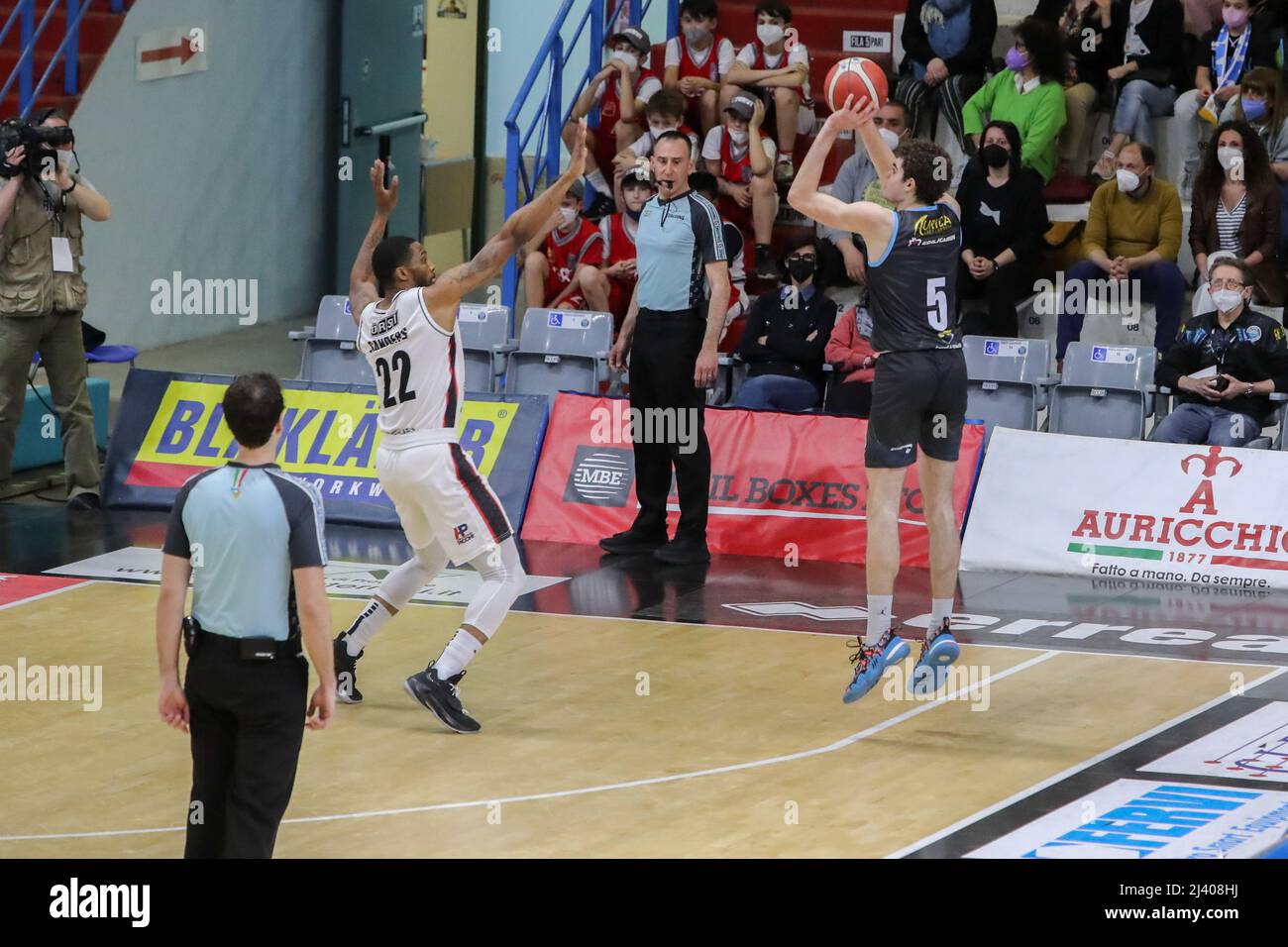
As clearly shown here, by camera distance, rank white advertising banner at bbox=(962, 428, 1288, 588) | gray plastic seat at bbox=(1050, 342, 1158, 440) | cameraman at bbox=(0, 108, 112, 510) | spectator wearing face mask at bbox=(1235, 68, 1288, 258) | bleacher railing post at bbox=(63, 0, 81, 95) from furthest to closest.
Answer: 1. bleacher railing post at bbox=(63, 0, 81, 95)
2. spectator wearing face mask at bbox=(1235, 68, 1288, 258)
3. gray plastic seat at bbox=(1050, 342, 1158, 440)
4. cameraman at bbox=(0, 108, 112, 510)
5. white advertising banner at bbox=(962, 428, 1288, 588)

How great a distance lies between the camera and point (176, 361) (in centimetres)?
1848

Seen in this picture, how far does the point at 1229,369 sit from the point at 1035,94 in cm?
391

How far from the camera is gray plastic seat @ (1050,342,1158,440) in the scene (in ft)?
44.0

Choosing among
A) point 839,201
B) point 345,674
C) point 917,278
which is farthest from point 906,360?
point 345,674

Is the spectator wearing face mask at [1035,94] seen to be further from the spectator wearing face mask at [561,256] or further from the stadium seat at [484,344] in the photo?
the stadium seat at [484,344]

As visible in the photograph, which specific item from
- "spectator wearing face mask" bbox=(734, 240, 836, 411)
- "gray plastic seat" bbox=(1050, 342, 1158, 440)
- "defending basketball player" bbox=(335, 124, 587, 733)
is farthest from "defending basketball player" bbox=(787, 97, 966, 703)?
"spectator wearing face mask" bbox=(734, 240, 836, 411)

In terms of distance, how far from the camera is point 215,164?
19.5 meters

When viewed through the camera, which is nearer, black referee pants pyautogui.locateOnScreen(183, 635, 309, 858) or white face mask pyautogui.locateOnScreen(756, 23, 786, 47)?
black referee pants pyautogui.locateOnScreen(183, 635, 309, 858)

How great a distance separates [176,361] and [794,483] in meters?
7.75

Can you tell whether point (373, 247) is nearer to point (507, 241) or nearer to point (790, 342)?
point (507, 241)

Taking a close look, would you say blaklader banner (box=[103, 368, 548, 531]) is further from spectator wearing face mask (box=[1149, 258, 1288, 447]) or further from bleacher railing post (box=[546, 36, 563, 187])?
spectator wearing face mask (box=[1149, 258, 1288, 447])

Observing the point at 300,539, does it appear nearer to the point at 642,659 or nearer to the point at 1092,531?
the point at 642,659

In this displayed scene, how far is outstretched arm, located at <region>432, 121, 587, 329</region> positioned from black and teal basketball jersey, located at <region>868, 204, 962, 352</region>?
5.15ft

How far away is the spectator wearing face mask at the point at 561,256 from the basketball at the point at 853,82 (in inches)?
259
